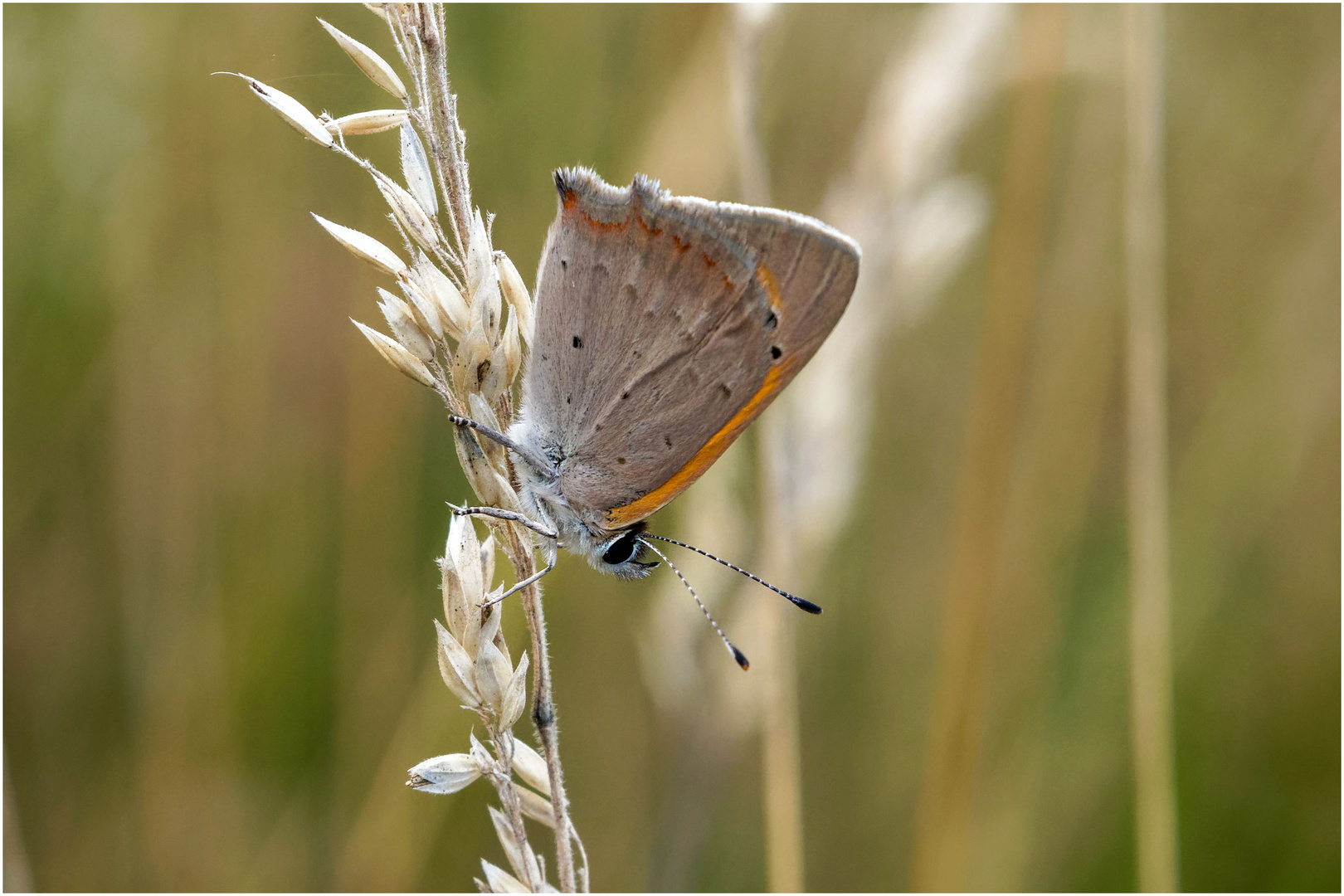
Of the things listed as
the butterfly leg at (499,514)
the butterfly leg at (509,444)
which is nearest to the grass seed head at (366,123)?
the butterfly leg at (509,444)

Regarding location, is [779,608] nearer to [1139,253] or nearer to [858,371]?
[858,371]

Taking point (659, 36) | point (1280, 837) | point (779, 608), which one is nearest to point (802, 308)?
point (779, 608)

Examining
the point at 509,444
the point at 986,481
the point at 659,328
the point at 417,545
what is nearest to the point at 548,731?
the point at 509,444

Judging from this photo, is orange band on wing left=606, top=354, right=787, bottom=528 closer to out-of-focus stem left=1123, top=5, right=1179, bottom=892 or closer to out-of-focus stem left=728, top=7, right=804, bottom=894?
out-of-focus stem left=728, top=7, right=804, bottom=894

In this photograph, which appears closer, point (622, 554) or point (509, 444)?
point (509, 444)

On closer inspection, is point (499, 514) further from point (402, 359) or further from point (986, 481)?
point (986, 481)

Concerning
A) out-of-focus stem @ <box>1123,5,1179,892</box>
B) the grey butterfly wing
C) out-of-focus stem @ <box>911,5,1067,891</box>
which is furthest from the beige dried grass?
out-of-focus stem @ <box>1123,5,1179,892</box>
